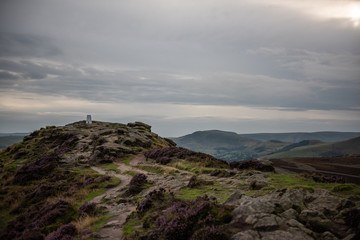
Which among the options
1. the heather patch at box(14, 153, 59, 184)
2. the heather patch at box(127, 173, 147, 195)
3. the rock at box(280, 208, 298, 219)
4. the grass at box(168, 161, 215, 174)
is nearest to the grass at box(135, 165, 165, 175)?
the grass at box(168, 161, 215, 174)

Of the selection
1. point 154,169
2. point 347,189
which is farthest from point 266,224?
point 154,169

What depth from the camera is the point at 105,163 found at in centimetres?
3956

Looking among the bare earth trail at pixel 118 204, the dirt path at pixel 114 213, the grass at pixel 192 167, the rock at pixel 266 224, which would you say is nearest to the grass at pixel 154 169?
the bare earth trail at pixel 118 204

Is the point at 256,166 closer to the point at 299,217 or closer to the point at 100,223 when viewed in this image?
the point at 299,217

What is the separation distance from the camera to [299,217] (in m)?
9.21

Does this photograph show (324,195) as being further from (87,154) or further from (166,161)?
(87,154)

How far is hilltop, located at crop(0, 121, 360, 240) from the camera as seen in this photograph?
29.0 feet

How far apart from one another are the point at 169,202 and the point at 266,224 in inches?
Result: 302

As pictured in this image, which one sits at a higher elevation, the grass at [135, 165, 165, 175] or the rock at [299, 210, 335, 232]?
the rock at [299, 210, 335, 232]

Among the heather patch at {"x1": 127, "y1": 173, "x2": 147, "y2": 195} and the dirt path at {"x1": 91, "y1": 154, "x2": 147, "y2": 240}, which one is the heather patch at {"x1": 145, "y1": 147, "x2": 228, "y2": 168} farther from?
the heather patch at {"x1": 127, "y1": 173, "x2": 147, "y2": 195}

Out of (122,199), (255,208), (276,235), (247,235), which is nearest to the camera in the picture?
(276,235)

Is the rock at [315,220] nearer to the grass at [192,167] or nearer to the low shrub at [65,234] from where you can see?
the low shrub at [65,234]

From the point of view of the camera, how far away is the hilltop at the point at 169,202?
883cm

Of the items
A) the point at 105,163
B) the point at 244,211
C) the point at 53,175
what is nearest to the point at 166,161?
the point at 105,163
